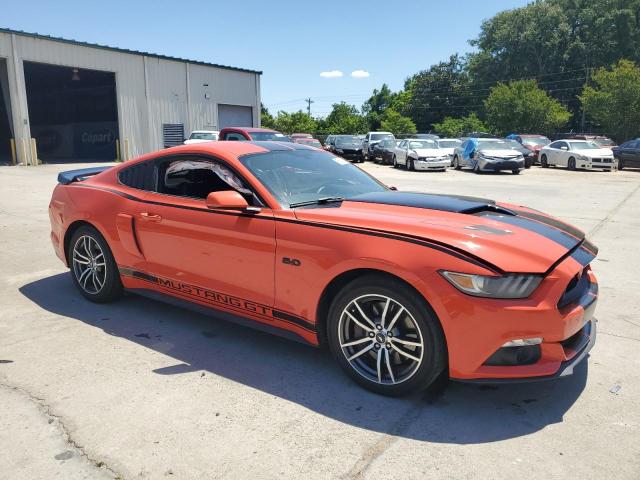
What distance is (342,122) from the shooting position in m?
69.7

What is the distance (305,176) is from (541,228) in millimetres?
1718

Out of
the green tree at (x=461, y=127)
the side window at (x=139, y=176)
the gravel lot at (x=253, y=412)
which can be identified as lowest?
the gravel lot at (x=253, y=412)

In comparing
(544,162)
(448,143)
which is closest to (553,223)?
(448,143)

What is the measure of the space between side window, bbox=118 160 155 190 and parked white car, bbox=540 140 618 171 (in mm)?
23986

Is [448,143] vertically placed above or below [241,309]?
Result: above

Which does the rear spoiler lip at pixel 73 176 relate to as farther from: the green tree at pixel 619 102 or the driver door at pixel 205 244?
the green tree at pixel 619 102

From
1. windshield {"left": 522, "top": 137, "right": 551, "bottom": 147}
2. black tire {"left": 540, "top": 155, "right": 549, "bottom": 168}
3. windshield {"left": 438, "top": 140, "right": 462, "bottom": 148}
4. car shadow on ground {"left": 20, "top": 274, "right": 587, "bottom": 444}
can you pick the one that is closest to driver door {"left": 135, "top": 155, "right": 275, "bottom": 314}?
car shadow on ground {"left": 20, "top": 274, "right": 587, "bottom": 444}

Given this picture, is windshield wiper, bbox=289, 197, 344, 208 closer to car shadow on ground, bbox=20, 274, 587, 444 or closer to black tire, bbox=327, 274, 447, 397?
black tire, bbox=327, 274, 447, 397

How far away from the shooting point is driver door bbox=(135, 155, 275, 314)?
3545 mm

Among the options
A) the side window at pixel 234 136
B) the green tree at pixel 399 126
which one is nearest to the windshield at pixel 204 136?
the side window at pixel 234 136

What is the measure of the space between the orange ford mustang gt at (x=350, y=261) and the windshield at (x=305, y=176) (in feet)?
0.05

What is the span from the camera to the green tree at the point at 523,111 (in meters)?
44.4

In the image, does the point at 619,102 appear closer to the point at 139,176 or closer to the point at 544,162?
the point at 544,162

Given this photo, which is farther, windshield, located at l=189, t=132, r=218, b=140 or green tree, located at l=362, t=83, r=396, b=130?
green tree, located at l=362, t=83, r=396, b=130
